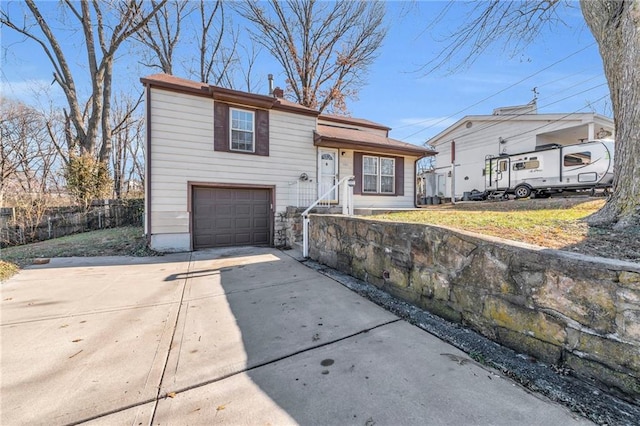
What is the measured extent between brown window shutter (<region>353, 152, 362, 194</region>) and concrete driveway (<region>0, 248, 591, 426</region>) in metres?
6.37

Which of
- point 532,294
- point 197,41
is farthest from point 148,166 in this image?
point 197,41

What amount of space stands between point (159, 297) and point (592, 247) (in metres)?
5.09

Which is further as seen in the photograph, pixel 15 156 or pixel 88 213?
pixel 15 156

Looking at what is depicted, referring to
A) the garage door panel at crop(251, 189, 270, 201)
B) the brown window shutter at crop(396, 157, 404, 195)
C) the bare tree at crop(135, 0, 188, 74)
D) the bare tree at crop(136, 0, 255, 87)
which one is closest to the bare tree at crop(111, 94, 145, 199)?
the bare tree at crop(135, 0, 188, 74)

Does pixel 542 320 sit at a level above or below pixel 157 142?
below

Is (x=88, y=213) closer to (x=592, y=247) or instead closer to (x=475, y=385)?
(x=475, y=385)

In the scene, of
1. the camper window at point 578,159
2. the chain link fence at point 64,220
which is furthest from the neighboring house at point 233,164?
the camper window at point 578,159

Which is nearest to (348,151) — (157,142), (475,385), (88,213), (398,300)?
(157,142)

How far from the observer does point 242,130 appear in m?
8.42

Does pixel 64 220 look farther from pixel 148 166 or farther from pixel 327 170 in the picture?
pixel 327 170

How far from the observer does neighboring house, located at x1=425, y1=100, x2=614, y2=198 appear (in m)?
12.5

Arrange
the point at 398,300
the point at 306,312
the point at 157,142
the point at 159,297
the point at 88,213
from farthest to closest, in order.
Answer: the point at 88,213 → the point at 157,142 → the point at 159,297 → the point at 398,300 → the point at 306,312

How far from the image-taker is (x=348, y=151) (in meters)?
9.89

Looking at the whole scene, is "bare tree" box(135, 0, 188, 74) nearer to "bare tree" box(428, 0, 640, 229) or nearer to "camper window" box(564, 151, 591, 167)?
"bare tree" box(428, 0, 640, 229)
